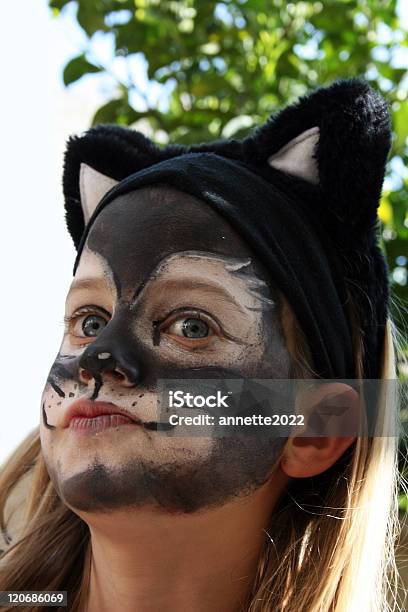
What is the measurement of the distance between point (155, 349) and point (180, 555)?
0.26m

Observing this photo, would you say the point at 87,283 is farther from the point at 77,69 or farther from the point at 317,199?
the point at 77,69

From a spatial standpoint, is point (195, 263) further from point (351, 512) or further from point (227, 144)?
point (351, 512)

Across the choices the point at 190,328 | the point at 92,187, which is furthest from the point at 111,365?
the point at 92,187

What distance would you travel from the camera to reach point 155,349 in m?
0.92

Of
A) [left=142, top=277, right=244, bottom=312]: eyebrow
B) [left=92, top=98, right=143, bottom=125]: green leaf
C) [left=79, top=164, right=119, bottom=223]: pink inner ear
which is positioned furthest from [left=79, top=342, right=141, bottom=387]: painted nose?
[left=92, top=98, right=143, bottom=125]: green leaf

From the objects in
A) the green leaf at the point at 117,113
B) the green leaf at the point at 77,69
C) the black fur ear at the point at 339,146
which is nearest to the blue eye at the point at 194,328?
the black fur ear at the point at 339,146

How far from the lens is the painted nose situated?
888mm

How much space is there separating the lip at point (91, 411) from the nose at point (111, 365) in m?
0.02

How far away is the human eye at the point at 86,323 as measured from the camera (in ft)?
3.28

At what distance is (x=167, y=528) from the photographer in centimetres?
91

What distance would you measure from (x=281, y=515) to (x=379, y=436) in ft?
0.57

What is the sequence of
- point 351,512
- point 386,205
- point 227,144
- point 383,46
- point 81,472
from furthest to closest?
point 383,46 → point 386,205 → point 227,144 → point 351,512 → point 81,472

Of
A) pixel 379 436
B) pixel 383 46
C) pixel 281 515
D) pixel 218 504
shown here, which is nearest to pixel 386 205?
pixel 383 46

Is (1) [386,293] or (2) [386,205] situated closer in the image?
A: (1) [386,293]
